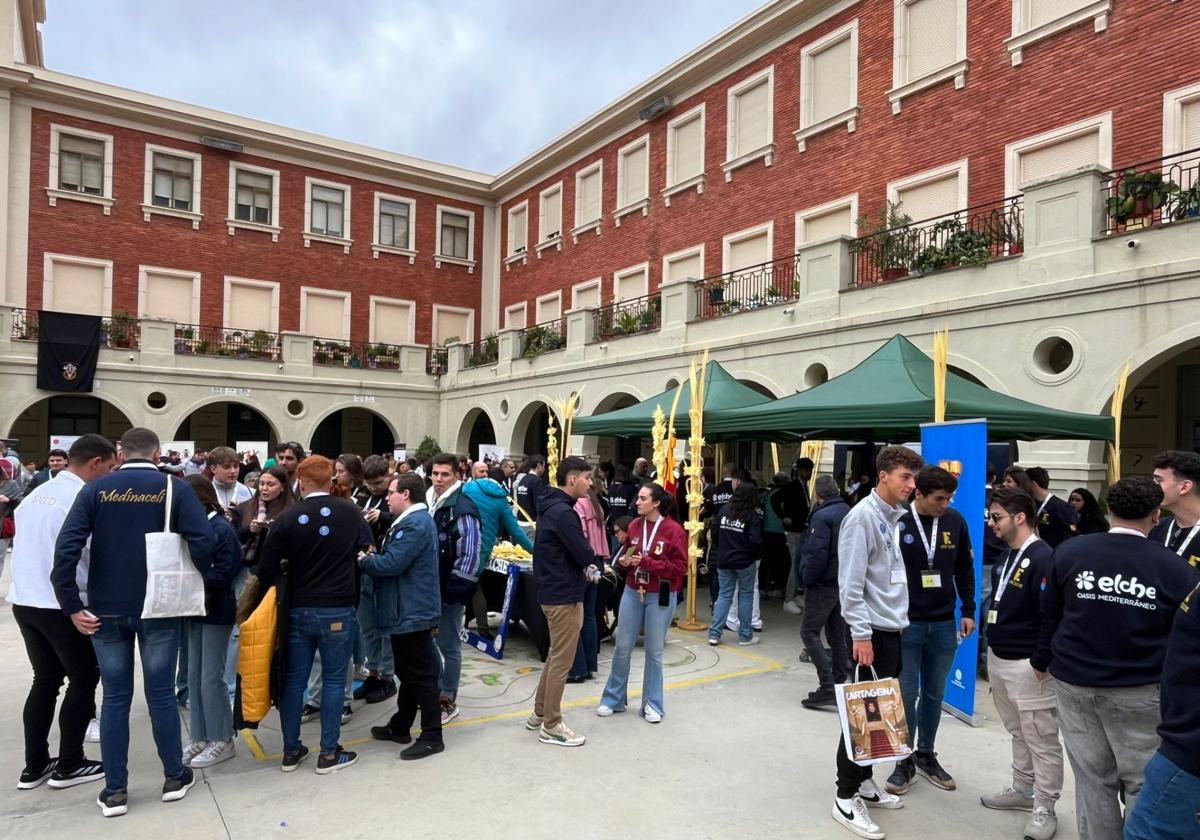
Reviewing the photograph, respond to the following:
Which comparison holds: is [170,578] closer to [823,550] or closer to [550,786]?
[550,786]

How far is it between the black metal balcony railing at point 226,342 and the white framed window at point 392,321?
3.46 metres

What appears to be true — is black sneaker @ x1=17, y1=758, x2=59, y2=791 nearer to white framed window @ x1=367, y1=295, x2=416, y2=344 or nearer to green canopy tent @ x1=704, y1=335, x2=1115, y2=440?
green canopy tent @ x1=704, y1=335, x2=1115, y2=440

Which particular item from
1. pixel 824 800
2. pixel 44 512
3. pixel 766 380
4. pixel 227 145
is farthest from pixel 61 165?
pixel 824 800

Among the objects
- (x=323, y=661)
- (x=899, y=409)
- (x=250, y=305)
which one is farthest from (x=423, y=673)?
(x=250, y=305)

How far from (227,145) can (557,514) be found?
77.2 ft

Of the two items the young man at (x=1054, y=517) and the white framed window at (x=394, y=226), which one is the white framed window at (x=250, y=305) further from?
the young man at (x=1054, y=517)

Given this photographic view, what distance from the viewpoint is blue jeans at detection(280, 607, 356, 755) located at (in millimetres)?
4430

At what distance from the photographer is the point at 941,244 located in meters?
13.3

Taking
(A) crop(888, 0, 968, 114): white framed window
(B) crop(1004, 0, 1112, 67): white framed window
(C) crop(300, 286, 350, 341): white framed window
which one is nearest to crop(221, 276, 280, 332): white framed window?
(C) crop(300, 286, 350, 341): white framed window

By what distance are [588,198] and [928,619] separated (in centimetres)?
2076

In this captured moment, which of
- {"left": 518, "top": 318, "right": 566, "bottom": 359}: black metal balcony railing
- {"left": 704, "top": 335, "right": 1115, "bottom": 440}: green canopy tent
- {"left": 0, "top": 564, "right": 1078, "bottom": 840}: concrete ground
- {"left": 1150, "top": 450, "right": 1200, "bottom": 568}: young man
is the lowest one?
{"left": 0, "top": 564, "right": 1078, "bottom": 840}: concrete ground

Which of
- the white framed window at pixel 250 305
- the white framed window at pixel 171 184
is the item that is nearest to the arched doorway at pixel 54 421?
the white framed window at pixel 250 305

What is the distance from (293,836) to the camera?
3758mm

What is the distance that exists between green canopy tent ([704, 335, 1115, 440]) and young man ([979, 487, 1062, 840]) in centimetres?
356
